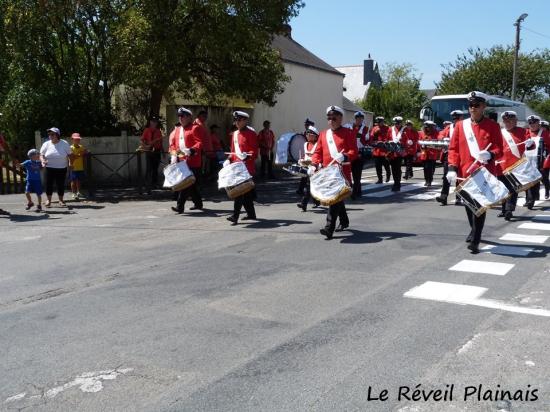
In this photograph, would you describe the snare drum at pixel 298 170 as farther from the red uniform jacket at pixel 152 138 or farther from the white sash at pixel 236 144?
the red uniform jacket at pixel 152 138

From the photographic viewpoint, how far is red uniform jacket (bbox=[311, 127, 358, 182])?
9.33 metres

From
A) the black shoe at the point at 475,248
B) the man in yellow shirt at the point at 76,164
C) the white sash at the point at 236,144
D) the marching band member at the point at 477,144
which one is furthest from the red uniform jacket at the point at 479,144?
the man in yellow shirt at the point at 76,164

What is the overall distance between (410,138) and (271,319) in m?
12.3

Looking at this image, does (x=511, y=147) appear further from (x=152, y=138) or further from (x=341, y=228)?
(x=152, y=138)

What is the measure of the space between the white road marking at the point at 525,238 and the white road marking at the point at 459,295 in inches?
123

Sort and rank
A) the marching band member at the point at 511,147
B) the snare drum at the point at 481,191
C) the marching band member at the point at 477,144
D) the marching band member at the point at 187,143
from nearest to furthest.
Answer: the snare drum at the point at 481,191, the marching band member at the point at 477,144, the marching band member at the point at 511,147, the marching band member at the point at 187,143

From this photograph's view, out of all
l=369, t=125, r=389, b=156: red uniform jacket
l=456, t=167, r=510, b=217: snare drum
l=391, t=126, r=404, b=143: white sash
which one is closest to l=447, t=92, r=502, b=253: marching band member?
l=456, t=167, r=510, b=217: snare drum

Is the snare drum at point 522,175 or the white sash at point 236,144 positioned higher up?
the white sash at point 236,144

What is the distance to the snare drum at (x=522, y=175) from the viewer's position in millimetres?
10875

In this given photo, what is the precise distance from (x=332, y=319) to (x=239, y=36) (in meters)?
11.9

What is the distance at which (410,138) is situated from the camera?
16.9 m

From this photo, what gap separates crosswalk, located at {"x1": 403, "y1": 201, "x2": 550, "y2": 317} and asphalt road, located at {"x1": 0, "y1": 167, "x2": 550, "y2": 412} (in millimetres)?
32

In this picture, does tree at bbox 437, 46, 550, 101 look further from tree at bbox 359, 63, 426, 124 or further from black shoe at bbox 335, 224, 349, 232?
black shoe at bbox 335, 224, 349, 232

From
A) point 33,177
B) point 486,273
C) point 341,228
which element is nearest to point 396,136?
point 341,228
